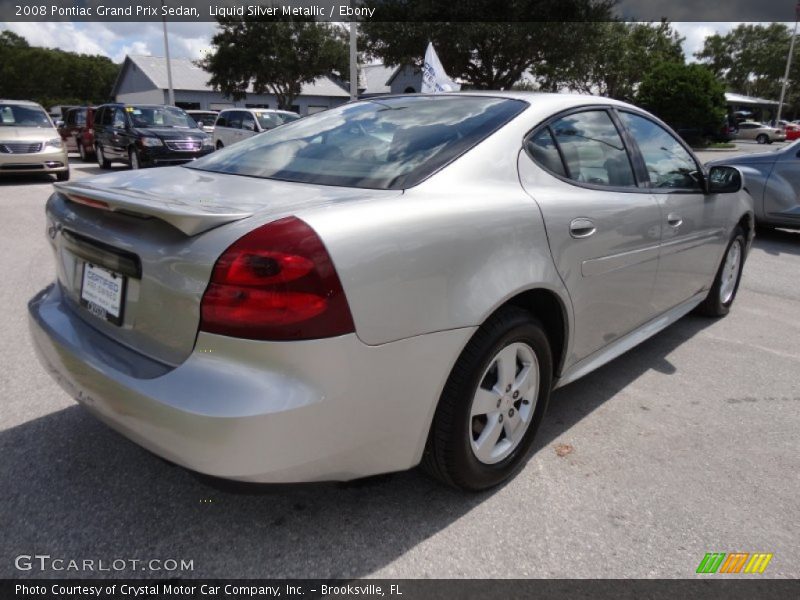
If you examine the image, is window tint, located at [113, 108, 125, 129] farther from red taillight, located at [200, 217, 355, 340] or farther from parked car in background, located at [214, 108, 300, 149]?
red taillight, located at [200, 217, 355, 340]

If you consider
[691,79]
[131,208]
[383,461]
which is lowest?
[383,461]

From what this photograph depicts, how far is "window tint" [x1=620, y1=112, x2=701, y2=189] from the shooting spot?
11.0ft

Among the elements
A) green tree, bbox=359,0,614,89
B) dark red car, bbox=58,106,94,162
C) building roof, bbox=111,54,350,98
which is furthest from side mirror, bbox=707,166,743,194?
building roof, bbox=111,54,350,98

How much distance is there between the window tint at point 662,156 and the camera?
337cm

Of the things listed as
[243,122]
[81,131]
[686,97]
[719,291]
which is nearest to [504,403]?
[719,291]

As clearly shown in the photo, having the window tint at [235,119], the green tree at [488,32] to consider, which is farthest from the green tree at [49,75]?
the window tint at [235,119]

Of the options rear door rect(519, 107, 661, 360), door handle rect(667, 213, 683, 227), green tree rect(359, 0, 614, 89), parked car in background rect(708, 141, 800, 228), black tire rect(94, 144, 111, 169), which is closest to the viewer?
rear door rect(519, 107, 661, 360)

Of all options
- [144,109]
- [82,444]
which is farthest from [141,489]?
[144,109]

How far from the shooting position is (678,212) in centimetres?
342

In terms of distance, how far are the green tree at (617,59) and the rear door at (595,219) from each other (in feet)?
80.1

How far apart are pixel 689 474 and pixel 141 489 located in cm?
231

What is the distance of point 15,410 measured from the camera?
3002mm

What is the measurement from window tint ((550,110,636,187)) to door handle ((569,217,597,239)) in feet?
0.78

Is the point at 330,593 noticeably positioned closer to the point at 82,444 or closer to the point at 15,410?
the point at 82,444
